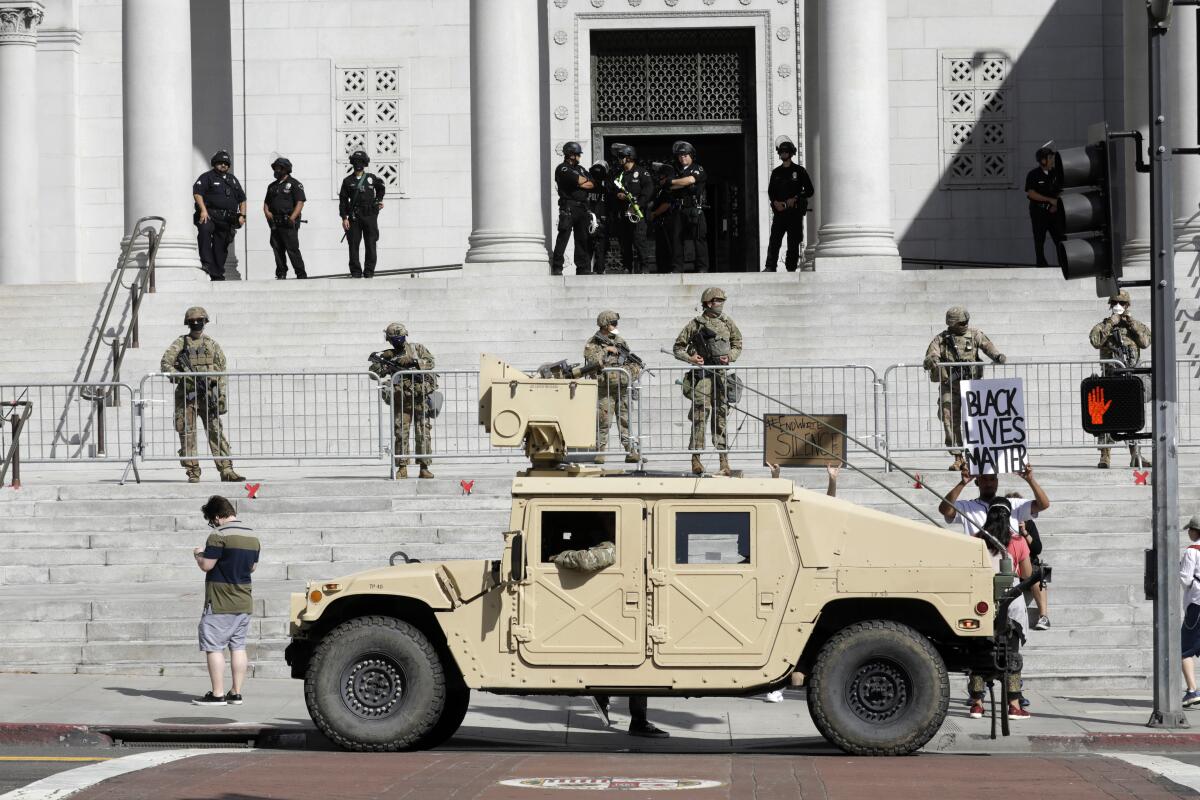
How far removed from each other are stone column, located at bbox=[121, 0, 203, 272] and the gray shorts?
40.5 feet

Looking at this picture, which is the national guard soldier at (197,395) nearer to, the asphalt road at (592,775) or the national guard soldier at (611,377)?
the national guard soldier at (611,377)

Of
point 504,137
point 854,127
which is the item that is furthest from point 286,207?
point 854,127

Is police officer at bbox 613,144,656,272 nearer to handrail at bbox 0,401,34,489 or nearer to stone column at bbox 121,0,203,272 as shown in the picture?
stone column at bbox 121,0,203,272

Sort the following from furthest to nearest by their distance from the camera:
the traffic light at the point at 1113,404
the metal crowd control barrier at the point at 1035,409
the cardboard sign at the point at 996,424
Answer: the metal crowd control barrier at the point at 1035,409
the cardboard sign at the point at 996,424
the traffic light at the point at 1113,404

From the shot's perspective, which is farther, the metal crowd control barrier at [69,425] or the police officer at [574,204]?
the police officer at [574,204]

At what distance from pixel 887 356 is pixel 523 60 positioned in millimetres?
6286

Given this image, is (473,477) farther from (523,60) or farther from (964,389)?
(523,60)

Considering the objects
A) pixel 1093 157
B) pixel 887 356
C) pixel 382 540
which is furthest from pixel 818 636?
pixel 887 356

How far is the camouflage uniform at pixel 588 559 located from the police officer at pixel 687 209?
12.4 m

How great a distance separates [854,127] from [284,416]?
30.1 ft

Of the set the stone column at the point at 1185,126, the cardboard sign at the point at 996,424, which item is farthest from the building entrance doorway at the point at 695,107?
the cardboard sign at the point at 996,424

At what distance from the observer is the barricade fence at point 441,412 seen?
1880 cm

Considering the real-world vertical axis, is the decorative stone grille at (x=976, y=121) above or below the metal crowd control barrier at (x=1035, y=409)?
above

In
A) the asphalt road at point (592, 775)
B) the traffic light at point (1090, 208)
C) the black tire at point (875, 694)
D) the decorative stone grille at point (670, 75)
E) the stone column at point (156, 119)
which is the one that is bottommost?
the asphalt road at point (592, 775)
